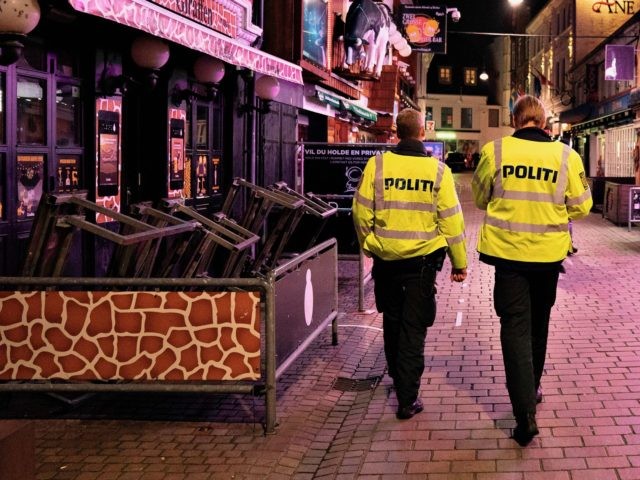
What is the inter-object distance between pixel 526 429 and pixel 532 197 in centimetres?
137

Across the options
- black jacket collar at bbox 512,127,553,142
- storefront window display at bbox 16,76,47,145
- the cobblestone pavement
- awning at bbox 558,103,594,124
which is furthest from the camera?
awning at bbox 558,103,594,124

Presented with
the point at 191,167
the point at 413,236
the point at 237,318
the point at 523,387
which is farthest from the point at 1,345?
the point at 191,167

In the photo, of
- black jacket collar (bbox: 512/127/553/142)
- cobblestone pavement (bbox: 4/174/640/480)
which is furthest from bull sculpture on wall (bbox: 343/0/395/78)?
black jacket collar (bbox: 512/127/553/142)

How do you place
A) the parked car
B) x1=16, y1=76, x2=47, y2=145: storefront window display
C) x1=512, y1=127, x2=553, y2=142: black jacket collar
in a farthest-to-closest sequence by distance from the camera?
1. the parked car
2. x1=16, y1=76, x2=47, y2=145: storefront window display
3. x1=512, y1=127, x2=553, y2=142: black jacket collar

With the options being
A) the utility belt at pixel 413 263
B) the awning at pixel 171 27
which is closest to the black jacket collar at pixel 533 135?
the utility belt at pixel 413 263

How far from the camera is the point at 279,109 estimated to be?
16062 millimetres

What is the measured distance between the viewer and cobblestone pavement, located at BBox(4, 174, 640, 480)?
4770 mm

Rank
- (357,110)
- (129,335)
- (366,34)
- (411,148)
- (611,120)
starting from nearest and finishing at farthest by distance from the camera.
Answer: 1. (129,335)
2. (411,148)
3. (366,34)
4. (357,110)
5. (611,120)

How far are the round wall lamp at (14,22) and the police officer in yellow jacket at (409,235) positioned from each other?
2.84 meters

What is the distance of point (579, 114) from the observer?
132 ft

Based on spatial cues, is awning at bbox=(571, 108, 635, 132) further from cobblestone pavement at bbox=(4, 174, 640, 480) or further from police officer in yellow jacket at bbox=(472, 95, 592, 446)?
police officer in yellow jacket at bbox=(472, 95, 592, 446)

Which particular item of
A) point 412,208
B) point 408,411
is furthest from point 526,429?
point 412,208

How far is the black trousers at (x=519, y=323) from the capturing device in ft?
16.7

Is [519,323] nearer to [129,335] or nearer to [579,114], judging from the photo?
[129,335]
